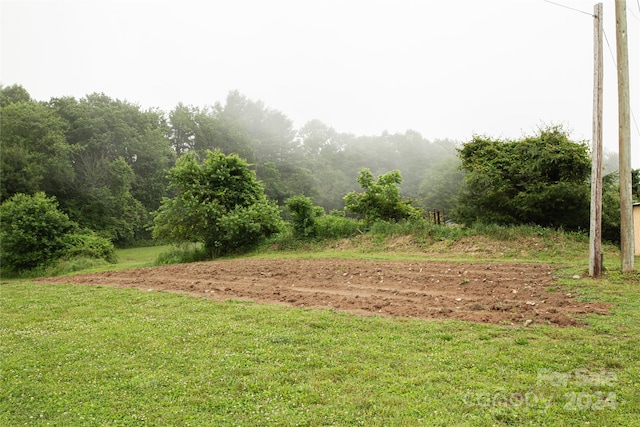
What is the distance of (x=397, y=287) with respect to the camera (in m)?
8.91

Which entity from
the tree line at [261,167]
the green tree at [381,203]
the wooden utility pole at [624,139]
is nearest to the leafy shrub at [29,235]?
the tree line at [261,167]

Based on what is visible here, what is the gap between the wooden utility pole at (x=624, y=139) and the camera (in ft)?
28.7

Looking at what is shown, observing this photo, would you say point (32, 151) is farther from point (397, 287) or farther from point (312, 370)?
point (312, 370)

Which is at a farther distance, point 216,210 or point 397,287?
point 216,210

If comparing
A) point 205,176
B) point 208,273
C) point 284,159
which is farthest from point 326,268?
point 284,159

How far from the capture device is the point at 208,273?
1266cm

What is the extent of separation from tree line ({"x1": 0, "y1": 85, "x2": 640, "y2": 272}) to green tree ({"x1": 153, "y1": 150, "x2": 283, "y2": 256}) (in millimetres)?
116

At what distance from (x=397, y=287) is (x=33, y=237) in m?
19.5

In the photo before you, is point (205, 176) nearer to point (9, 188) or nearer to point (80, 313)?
point (80, 313)

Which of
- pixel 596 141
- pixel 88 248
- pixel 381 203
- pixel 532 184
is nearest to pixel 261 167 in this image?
pixel 88 248

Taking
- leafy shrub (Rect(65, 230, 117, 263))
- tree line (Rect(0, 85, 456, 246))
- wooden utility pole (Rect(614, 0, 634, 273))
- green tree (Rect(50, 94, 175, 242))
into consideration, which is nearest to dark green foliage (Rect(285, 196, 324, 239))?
tree line (Rect(0, 85, 456, 246))

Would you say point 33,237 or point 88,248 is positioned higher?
point 33,237

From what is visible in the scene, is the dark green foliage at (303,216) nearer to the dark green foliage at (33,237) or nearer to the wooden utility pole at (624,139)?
the dark green foliage at (33,237)

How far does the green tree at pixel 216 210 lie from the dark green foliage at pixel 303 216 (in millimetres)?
1597
